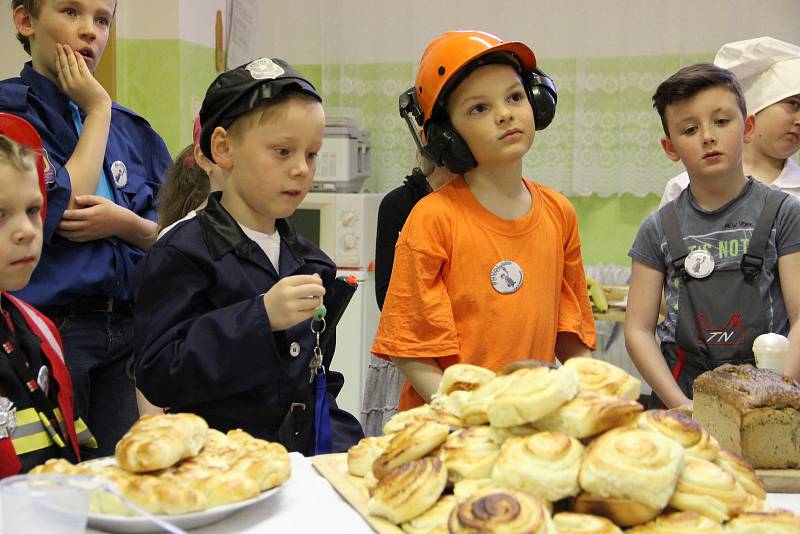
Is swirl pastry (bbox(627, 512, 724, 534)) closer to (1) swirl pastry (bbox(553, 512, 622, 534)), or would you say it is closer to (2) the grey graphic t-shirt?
(1) swirl pastry (bbox(553, 512, 622, 534))

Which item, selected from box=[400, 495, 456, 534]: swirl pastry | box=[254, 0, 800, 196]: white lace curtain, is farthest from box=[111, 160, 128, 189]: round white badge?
box=[254, 0, 800, 196]: white lace curtain

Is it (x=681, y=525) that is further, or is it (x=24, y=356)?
(x=24, y=356)

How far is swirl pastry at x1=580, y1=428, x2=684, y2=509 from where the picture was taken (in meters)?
1.03

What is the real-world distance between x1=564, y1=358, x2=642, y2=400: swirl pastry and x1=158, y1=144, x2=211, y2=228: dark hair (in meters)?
1.43

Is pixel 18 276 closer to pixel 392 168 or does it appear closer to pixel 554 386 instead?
pixel 554 386

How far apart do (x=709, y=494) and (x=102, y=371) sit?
159cm

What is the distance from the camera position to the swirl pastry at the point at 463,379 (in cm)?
135

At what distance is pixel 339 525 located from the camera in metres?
1.16

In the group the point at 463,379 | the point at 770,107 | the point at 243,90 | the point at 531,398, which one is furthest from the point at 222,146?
the point at 770,107

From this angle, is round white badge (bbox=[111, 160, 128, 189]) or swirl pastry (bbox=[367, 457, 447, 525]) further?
round white badge (bbox=[111, 160, 128, 189])

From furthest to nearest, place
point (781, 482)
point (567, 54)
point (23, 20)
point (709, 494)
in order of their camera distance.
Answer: point (567, 54), point (23, 20), point (781, 482), point (709, 494)

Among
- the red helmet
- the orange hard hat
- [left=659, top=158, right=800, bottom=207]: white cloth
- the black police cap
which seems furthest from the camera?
[left=659, top=158, right=800, bottom=207]: white cloth

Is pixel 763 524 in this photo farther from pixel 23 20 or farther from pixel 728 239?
pixel 23 20

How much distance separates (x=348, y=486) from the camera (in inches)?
50.2
